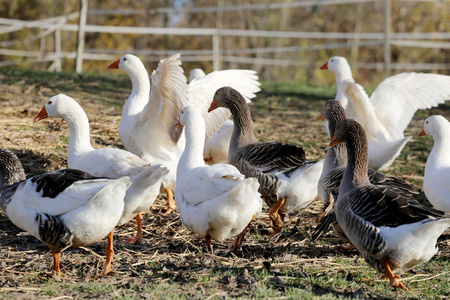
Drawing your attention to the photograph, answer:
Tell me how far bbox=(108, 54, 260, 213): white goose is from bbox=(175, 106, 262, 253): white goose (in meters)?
1.21

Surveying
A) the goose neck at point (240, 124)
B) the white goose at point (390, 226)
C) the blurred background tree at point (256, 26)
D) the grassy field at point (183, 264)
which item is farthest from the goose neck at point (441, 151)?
the blurred background tree at point (256, 26)

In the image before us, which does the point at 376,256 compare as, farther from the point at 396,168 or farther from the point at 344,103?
the point at 396,168

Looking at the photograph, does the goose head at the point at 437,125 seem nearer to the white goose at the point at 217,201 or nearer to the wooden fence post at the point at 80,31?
the white goose at the point at 217,201

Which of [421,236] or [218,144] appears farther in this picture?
[218,144]

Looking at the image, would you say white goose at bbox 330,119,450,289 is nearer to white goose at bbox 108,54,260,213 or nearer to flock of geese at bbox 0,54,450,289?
flock of geese at bbox 0,54,450,289

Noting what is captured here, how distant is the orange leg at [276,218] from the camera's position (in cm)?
547

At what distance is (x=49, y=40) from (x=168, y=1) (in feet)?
15.3

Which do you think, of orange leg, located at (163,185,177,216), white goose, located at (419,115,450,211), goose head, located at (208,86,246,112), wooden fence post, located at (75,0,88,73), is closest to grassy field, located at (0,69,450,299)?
orange leg, located at (163,185,177,216)

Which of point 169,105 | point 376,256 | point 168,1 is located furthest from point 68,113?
point 168,1

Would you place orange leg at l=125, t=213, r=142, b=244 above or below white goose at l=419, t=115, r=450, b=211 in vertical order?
below

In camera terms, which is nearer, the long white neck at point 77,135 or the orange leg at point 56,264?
the orange leg at point 56,264

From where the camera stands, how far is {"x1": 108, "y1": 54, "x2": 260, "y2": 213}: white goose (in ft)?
18.6

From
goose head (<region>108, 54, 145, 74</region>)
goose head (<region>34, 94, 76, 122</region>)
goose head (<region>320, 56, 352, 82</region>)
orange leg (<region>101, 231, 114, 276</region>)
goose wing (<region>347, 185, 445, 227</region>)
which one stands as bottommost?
orange leg (<region>101, 231, 114, 276</region>)

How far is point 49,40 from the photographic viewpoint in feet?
65.9
